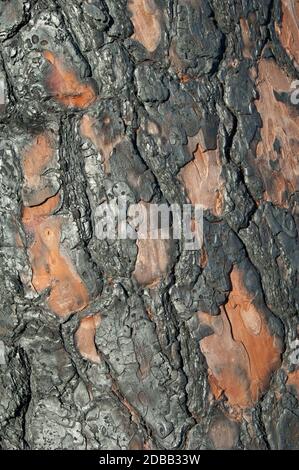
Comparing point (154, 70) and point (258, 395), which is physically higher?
point (154, 70)

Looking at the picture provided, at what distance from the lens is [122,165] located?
119cm

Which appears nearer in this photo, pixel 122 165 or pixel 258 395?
pixel 122 165

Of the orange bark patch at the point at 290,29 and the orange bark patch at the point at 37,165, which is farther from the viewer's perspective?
the orange bark patch at the point at 290,29

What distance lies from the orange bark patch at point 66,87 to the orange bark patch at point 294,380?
51 centimetres

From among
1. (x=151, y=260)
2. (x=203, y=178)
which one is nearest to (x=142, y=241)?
(x=151, y=260)

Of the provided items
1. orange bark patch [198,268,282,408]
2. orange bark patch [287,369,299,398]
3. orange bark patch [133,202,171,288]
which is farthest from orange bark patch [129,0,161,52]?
orange bark patch [287,369,299,398]

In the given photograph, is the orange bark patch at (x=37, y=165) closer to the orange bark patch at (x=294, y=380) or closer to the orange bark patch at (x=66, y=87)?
the orange bark patch at (x=66, y=87)

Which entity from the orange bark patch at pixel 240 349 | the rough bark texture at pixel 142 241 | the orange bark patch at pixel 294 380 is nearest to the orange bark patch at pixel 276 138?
the rough bark texture at pixel 142 241

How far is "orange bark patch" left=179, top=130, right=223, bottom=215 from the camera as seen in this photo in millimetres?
1238

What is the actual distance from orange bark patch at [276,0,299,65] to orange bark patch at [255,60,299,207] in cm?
5

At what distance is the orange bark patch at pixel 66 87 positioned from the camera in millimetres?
1161

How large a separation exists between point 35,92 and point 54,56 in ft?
0.18

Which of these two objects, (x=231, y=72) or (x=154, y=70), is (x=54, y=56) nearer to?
(x=154, y=70)
